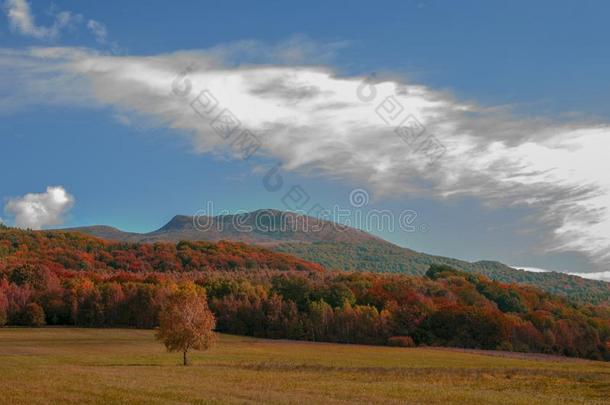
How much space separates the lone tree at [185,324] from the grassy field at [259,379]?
2.12 m

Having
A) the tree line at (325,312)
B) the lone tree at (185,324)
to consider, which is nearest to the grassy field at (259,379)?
the lone tree at (185,324)

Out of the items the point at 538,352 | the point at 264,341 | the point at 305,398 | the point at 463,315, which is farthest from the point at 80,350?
the point at 538,352

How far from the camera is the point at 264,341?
346ft

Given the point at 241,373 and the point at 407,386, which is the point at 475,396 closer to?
the point at 407,386

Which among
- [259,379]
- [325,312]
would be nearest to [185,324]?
[259,379]

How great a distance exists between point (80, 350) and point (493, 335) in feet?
215

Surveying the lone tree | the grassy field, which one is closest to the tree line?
the grassy field

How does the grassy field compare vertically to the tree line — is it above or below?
below

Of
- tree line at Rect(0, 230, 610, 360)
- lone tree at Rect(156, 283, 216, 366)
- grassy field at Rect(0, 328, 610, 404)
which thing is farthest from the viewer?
tree line at Rect(0, 230, 610, 360)

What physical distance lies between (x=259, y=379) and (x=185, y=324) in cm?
2118

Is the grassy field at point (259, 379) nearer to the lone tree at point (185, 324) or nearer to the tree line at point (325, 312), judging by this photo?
the lone tree at point (185, 324)

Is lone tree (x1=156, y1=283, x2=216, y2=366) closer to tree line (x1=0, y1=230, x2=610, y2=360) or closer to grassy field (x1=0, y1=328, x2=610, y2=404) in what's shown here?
grassy field (x1=0, y1=328, x2=610, y2=404)

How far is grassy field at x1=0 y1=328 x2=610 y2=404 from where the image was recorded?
35438 millimetres

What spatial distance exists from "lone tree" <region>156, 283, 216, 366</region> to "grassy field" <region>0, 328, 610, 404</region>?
2121 millimetres
